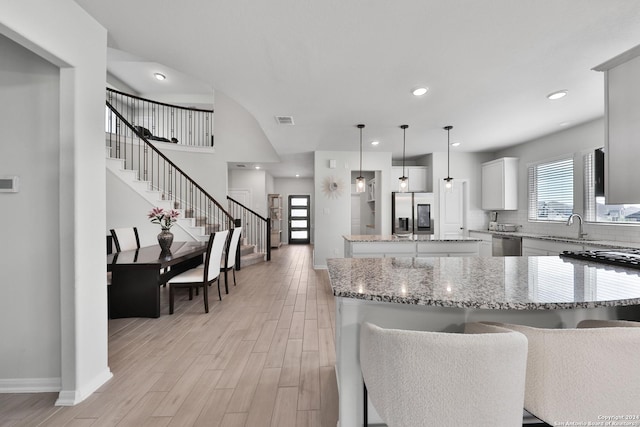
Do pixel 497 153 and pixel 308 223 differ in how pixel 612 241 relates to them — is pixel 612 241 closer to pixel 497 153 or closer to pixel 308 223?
pixel 497 153

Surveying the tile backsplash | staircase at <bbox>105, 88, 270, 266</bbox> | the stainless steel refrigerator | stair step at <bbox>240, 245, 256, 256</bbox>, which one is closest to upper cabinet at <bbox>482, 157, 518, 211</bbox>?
the tile backsplash

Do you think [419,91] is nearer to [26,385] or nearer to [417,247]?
[417,247]

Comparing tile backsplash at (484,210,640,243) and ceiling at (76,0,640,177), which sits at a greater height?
ceiling at (76,0,640,177)

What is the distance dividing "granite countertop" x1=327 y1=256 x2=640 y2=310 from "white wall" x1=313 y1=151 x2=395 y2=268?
411cm

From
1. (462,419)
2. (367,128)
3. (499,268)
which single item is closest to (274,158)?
(367,128)

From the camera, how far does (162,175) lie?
6551 millimetres

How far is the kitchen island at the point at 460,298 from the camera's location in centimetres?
110

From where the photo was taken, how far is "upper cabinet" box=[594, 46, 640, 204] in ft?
5.66

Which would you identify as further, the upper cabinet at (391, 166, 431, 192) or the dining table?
the upper cabinet at (391, 166, 431, 192)

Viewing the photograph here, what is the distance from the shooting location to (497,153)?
6074 mm

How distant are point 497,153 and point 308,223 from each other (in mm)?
6922

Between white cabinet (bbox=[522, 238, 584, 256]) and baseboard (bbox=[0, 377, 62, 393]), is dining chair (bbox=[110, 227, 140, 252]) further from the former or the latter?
white cabinet (bbox=[522, 238, 584, 256])

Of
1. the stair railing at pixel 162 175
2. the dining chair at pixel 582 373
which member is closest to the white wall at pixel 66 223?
the dining chair at pixel 582 373

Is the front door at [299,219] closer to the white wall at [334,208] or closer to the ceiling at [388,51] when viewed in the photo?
the white wall at [334,208]
